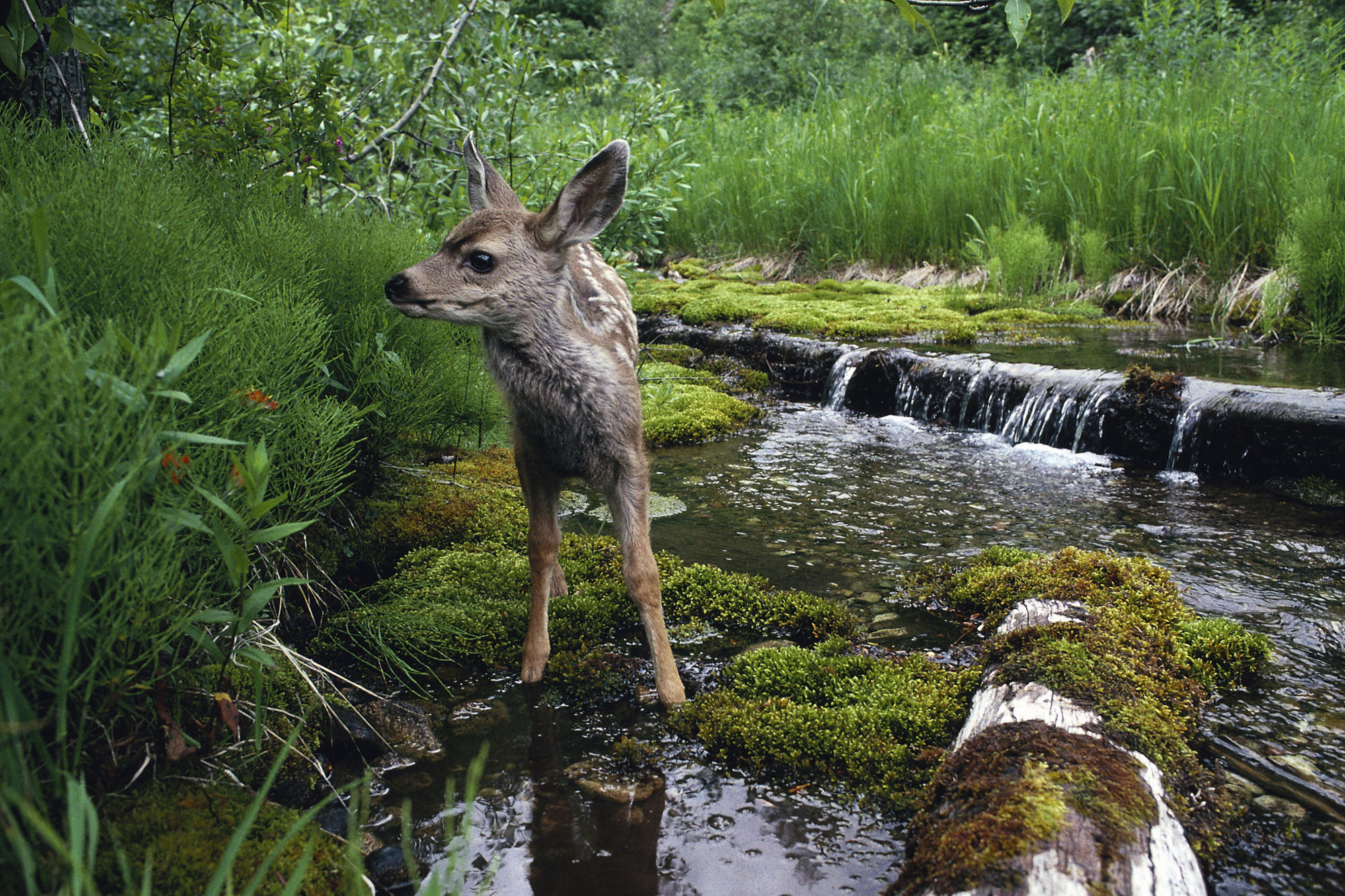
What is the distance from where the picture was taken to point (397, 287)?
3.18m

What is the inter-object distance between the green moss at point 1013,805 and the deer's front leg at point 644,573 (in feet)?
3.54

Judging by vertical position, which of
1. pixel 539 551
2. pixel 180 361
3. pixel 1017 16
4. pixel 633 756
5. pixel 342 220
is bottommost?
pixel 633 756

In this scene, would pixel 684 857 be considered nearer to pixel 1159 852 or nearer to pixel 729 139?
pixel 1159 852

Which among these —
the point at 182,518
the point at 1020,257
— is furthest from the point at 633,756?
the point at 1020,257

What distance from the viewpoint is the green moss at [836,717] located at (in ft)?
9.35

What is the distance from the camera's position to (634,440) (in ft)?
11.5

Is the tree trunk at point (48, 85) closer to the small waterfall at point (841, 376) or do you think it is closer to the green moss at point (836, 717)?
the green moss at point (836, 717)

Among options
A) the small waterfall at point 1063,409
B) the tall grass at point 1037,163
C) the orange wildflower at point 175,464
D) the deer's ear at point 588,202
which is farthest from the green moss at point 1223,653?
the tall grass at point 1037,163

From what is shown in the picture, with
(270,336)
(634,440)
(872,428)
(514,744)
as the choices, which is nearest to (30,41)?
(270,336)

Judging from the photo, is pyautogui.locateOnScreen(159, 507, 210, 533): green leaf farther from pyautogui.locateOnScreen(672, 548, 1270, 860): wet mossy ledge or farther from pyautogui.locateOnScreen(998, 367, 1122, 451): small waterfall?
pyautogui.locateOnScreen(998, 367, 1122, 451): small waterfall

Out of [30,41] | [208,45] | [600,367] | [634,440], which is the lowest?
[634,440]

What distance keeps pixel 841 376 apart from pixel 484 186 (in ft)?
18.8

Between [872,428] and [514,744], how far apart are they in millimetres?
5684

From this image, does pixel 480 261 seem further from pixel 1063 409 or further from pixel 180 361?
pixel 1063 409
